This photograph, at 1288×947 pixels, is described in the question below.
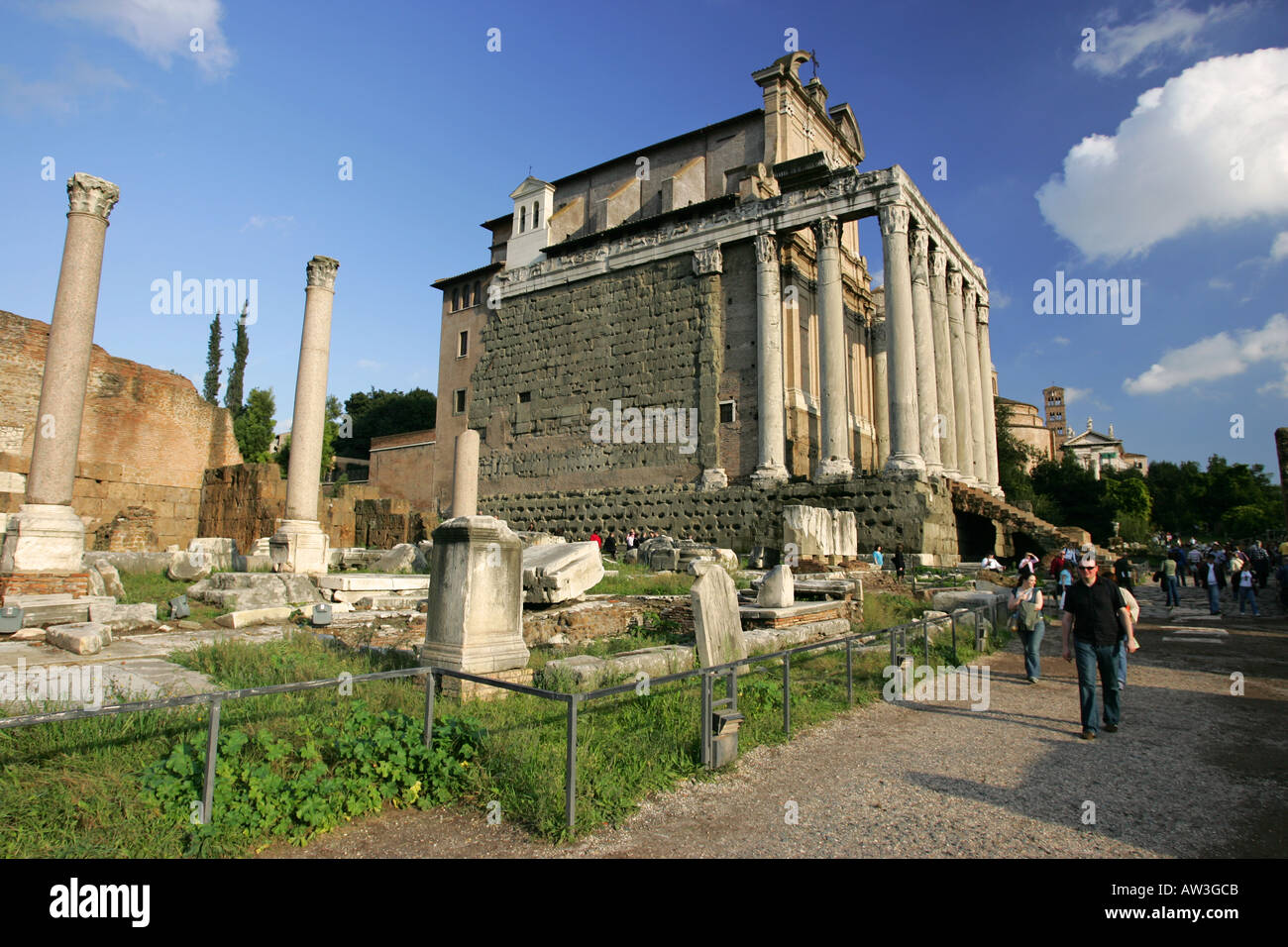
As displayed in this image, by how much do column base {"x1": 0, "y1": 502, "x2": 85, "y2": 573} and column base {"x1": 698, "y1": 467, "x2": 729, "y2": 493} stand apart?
18625mm

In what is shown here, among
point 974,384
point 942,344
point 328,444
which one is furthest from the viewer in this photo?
point 328,444

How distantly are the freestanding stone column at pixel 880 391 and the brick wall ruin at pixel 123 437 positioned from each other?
84.4 ft

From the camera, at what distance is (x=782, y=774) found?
5375 millimetres

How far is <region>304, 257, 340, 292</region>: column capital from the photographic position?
15.1m

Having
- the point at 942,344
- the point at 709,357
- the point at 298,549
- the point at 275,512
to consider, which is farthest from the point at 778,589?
the point at 942,344

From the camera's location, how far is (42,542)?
10797 mm

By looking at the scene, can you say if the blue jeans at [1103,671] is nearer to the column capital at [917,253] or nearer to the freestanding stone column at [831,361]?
the freestanding stone column at [831,361]

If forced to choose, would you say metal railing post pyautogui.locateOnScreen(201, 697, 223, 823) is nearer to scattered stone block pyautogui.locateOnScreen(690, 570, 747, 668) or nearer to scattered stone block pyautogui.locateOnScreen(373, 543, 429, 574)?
scattered stone block pyautogui.locateOnScreen(690, 570, 747, 668)

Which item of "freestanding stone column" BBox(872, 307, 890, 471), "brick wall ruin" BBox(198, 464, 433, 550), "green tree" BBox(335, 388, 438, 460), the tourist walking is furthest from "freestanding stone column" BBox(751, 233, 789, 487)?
"green tree" BBox(335, 388, 438, 460)

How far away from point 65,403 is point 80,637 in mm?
5740

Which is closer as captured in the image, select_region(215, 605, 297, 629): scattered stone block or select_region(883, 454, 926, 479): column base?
select_region(215, 605, 297, 629): scattered stone block

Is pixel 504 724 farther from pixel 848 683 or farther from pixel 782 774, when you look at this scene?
pixel 848 683

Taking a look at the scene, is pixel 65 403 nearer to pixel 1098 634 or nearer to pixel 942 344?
pixel 1098 634
